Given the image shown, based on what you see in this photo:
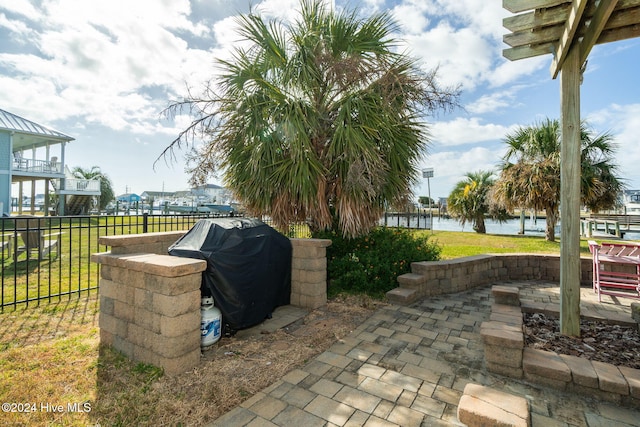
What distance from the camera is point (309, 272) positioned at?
4027 mm

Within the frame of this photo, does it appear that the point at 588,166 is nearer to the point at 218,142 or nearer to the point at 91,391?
the point at 218,142

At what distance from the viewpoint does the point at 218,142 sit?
5.34m

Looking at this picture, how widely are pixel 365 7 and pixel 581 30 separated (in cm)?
353

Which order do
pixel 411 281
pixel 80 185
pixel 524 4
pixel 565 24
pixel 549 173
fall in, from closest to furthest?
pixel 524 4 → pixel 565 24 → pixel 411 281 → pixel 549 173 → pixel 80 185

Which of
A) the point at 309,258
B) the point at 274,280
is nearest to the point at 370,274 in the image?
the point at 309,258

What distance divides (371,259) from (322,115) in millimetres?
2755

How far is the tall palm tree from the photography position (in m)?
14.7

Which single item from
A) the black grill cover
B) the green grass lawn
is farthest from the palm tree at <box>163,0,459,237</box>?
the green grass lawn

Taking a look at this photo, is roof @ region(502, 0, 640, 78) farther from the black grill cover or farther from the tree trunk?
the tree trunk

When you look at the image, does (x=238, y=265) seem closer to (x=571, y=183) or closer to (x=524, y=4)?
(x=571, y=183)

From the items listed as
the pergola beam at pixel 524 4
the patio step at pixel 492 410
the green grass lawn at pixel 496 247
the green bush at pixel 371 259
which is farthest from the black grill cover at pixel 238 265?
the green grass lawn at pixel 496 247

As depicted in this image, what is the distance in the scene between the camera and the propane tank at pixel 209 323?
9.05 feet

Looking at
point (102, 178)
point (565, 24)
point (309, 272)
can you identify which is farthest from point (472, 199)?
point (102, 178)

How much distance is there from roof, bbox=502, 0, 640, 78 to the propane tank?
4.07 metres
